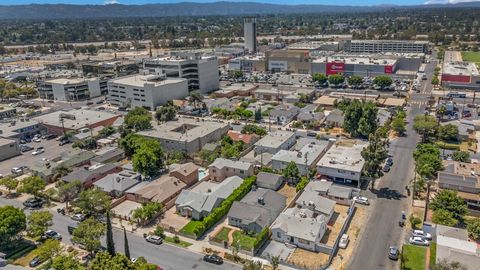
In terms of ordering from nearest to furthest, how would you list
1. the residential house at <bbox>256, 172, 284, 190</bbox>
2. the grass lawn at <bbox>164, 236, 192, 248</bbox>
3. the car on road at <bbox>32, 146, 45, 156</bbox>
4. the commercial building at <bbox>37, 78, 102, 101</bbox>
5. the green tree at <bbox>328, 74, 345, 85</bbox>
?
the grass lawn at <bbox>164, 236, 192, 248</bbox> → the residential house at <bbox>256, 172, 284, 190</bbox> → the car on road at <bbox>32, 146, 45, 156</bbox> → the commercial building at <bbox>37, 78, 102, 101</bbox> → the green tree at <bbox>328, 74, 345, 85</bbox>

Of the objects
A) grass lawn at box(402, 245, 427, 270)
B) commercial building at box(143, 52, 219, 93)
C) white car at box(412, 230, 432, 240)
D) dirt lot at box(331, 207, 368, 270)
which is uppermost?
commercial building at box(143, 52, 219, 93)

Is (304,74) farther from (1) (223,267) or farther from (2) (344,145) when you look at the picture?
(1) (223,267)

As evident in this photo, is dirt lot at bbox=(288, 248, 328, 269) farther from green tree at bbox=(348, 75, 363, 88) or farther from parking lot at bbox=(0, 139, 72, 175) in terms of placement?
green tree at bbox=(348, 75, 363, 88)

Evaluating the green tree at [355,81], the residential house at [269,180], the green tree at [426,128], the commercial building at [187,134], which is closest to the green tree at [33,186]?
the commercial building at [187,134]

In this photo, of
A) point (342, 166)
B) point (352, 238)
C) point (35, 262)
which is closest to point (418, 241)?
point (352, 238)

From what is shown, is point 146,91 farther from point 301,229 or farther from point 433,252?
point 433,252

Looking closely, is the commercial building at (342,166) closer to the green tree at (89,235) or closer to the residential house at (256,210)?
the residential house at (256,210)

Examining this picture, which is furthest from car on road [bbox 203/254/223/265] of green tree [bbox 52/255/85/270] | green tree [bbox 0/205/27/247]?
green tree [bbox 0/205/27/247]
